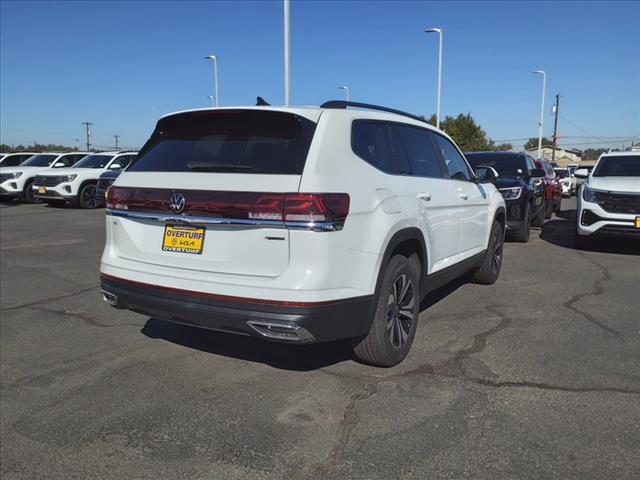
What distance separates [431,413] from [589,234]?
669 cm

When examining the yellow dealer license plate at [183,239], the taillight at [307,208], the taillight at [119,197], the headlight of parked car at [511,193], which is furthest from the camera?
the headlight of parked car at [511,193]

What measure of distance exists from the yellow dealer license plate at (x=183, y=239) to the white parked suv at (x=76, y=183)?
15.2 meters

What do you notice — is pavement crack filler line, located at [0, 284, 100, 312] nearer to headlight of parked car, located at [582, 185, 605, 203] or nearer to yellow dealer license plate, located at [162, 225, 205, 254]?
yellow dealer license plate, located at [162, 225, 205, 254]

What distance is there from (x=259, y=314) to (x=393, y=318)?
1160mm

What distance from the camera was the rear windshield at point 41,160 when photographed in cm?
2011

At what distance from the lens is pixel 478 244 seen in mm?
5730

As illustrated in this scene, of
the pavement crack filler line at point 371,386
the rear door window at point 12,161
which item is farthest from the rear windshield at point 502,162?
the rear door window at point 12,161

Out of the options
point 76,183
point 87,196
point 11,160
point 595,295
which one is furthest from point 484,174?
point 11,160

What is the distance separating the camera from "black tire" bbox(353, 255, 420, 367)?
11.8ft

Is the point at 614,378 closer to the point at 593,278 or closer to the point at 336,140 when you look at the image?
the point at 336,140

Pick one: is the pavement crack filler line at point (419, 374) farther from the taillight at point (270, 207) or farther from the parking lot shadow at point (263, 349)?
the taillight at point (270, 207)

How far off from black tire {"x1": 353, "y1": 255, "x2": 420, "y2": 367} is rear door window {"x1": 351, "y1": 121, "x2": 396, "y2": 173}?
668 mm

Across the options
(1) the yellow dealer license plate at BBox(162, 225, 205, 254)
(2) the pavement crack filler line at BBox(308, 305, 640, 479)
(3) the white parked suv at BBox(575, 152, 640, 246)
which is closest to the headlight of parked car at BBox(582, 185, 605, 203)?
(3) the white parked suv at BBox(575, 152, 640, 246)

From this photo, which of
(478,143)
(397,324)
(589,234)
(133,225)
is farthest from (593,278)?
(478,143)
